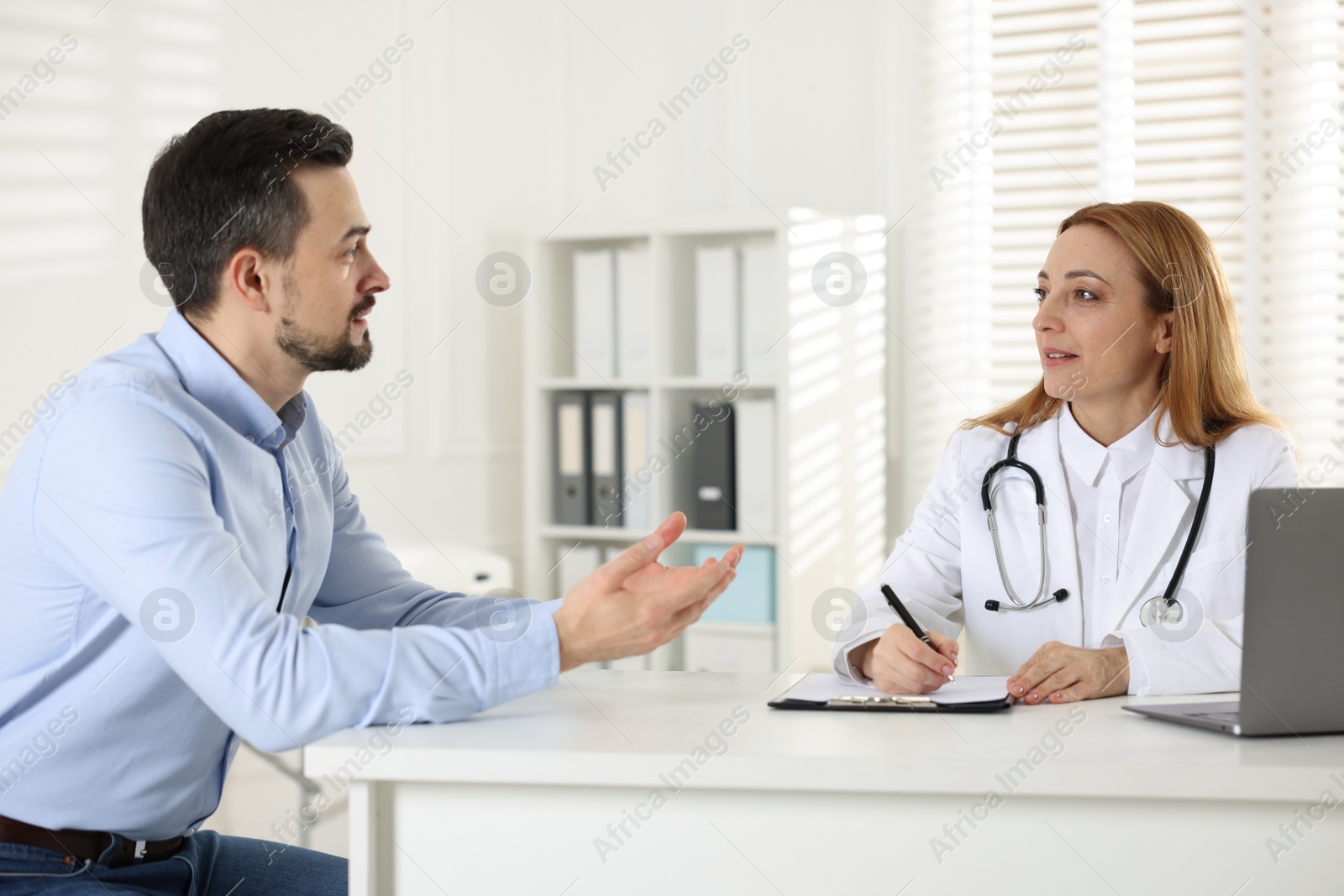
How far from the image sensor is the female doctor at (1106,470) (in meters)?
1.78

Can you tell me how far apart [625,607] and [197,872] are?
0.66 meters

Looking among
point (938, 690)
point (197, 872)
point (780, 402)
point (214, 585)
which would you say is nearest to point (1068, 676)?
point (938, 690)

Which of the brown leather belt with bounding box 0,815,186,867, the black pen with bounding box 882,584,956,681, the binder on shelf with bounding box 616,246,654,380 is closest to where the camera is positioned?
the brown leather belt with bounding box 0,815,186,867

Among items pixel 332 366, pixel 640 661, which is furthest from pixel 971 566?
pixel 640 661

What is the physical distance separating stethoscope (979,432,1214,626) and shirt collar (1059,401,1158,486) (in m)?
0.08

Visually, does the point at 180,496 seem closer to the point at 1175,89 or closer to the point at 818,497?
the point at 818,497

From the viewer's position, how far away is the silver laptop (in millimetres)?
1064

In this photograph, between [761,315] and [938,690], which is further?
[761,315]

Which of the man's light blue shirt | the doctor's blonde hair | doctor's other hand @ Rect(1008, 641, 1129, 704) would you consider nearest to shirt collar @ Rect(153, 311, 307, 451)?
the man's light blue shirt

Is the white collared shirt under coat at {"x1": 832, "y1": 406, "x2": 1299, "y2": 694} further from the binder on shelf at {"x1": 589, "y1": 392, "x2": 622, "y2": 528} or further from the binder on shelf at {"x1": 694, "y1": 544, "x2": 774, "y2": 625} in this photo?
the binder on shelf at {"x1": 589, "y1": 392, "x2": 622, "y2": 528}

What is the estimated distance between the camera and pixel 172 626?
1166mm

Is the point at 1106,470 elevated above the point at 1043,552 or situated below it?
above

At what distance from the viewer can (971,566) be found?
1893 mm

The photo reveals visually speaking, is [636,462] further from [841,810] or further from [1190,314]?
[841,810]
